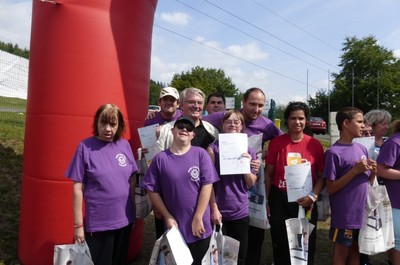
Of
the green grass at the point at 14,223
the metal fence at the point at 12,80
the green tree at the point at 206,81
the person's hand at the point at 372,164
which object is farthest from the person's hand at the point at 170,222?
the green tree at the point at 206,81

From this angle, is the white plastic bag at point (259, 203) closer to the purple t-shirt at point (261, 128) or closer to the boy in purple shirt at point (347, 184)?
the purple t-shirt at point (261, 128)

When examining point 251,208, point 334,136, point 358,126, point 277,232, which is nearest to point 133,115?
point 251,208

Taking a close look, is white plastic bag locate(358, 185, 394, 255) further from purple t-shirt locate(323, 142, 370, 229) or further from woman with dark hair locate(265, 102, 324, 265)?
woman with dark hair locate(265, 102, 324, 265)

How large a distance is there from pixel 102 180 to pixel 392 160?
8.76 ft

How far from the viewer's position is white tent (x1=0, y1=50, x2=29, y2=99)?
1434 centimetres

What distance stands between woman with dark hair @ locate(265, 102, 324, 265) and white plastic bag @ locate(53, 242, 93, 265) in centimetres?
170

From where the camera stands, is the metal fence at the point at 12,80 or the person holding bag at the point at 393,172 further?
the metal fence at the point at 12,80

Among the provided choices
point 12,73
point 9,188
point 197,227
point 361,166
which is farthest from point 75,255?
point 12,73

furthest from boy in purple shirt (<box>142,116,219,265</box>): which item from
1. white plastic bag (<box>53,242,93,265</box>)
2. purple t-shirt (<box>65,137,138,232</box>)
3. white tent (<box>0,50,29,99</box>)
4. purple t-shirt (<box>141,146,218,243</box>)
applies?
white tent (<box>0,50,29,99</box>)

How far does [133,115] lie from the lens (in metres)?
3.62

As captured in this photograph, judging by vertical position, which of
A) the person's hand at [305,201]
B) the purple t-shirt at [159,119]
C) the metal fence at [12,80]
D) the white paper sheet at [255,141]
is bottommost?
the person's hand at [305,201]

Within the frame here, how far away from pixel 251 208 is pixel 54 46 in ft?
8.35

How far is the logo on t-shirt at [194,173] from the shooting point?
2.46 metres

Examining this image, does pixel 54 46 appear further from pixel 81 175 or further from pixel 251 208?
pixel 251 208
